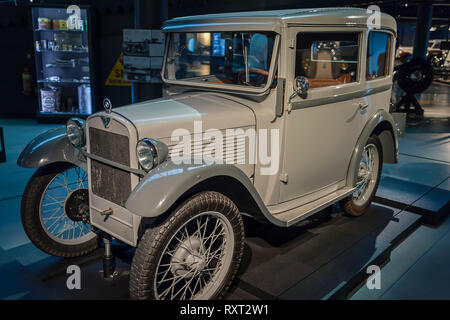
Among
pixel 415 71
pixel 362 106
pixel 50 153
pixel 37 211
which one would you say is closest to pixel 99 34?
pixel 50 153

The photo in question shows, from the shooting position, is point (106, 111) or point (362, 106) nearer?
point (106, 111)

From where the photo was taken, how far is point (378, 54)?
351 cm

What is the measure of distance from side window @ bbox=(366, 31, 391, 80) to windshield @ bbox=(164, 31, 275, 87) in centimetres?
109

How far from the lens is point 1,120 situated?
7.92m

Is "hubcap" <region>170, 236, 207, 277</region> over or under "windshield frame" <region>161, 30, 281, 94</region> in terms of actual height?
under

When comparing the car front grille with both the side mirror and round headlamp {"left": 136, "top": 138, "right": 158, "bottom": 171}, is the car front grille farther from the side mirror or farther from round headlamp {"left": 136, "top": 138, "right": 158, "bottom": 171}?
the side mirror

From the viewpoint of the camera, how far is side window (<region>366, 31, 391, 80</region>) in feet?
11.0

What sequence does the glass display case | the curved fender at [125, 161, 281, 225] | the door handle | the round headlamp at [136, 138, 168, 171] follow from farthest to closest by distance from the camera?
the glass display case → the door handle → the round headlamp at [136, 138, 168, 171] → the curved fender at [125, 161, 281, 225]

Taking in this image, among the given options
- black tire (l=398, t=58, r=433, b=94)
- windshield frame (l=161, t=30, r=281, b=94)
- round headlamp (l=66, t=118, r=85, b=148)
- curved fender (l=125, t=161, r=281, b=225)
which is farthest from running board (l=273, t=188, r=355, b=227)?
black tire (l=398, t=58, r=433, b=94)

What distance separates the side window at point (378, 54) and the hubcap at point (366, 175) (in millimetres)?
676

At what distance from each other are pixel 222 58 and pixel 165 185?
4.92ft

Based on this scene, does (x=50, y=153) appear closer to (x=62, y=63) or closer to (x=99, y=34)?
(x=62, y=63)

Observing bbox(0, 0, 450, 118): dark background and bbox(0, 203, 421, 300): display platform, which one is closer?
bbox(0, 203, 421, 300): display platform

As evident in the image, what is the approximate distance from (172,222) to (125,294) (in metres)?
0.74
